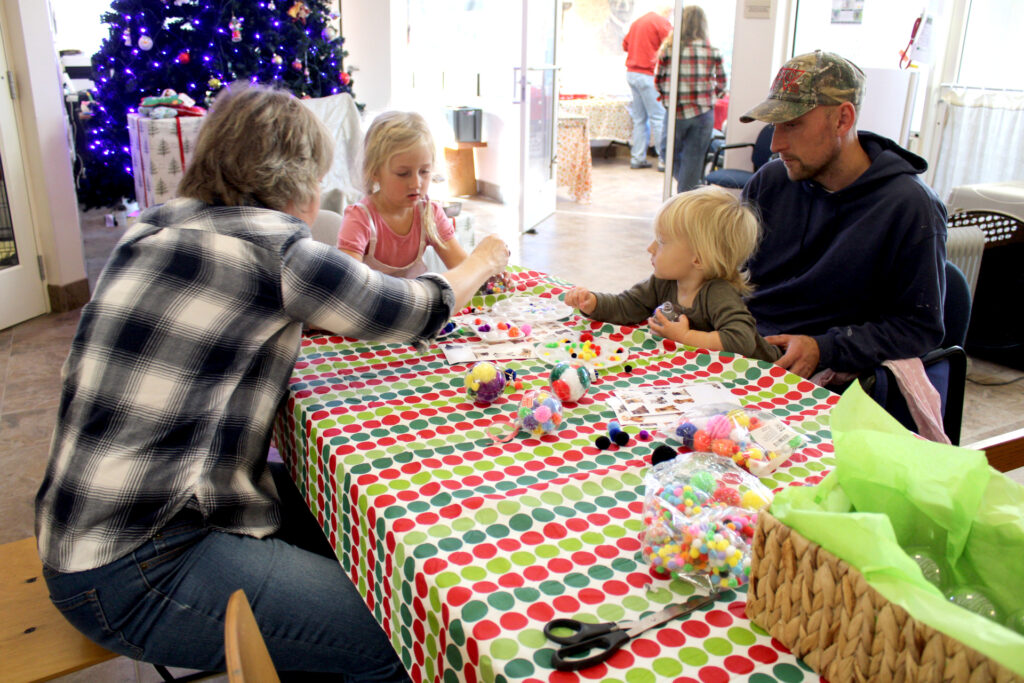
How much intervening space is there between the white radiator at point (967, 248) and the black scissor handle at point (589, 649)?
3.10 m

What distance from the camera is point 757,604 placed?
0.85m

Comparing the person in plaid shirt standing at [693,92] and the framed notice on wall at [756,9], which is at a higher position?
the framed notice on wall at [756,9]

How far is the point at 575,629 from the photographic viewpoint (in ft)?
2.81

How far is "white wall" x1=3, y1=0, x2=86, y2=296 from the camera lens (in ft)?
12.6

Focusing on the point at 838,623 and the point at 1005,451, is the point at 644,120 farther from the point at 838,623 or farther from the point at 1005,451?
the point at 838,623

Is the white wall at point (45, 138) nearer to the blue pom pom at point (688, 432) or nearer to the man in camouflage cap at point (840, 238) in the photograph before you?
the man in camouflage cap at point (840, 238)

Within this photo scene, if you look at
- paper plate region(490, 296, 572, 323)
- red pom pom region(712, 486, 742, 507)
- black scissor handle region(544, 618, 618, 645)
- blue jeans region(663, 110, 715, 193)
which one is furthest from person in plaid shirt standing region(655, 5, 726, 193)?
black scissor handle region(544, 618, 618, 645)

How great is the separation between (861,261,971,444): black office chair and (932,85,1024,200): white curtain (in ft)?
11.0

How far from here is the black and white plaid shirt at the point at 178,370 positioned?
119cm

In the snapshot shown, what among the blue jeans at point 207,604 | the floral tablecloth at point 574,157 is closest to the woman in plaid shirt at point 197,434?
the blue jeans at point 207,604

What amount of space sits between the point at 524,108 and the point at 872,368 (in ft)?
14.4

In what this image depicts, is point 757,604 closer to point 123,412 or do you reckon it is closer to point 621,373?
point 621,373

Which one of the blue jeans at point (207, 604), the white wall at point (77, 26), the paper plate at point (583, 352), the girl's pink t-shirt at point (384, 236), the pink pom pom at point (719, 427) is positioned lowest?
the blue jeans at point (207, 604)

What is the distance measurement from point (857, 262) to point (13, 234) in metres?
4.07
